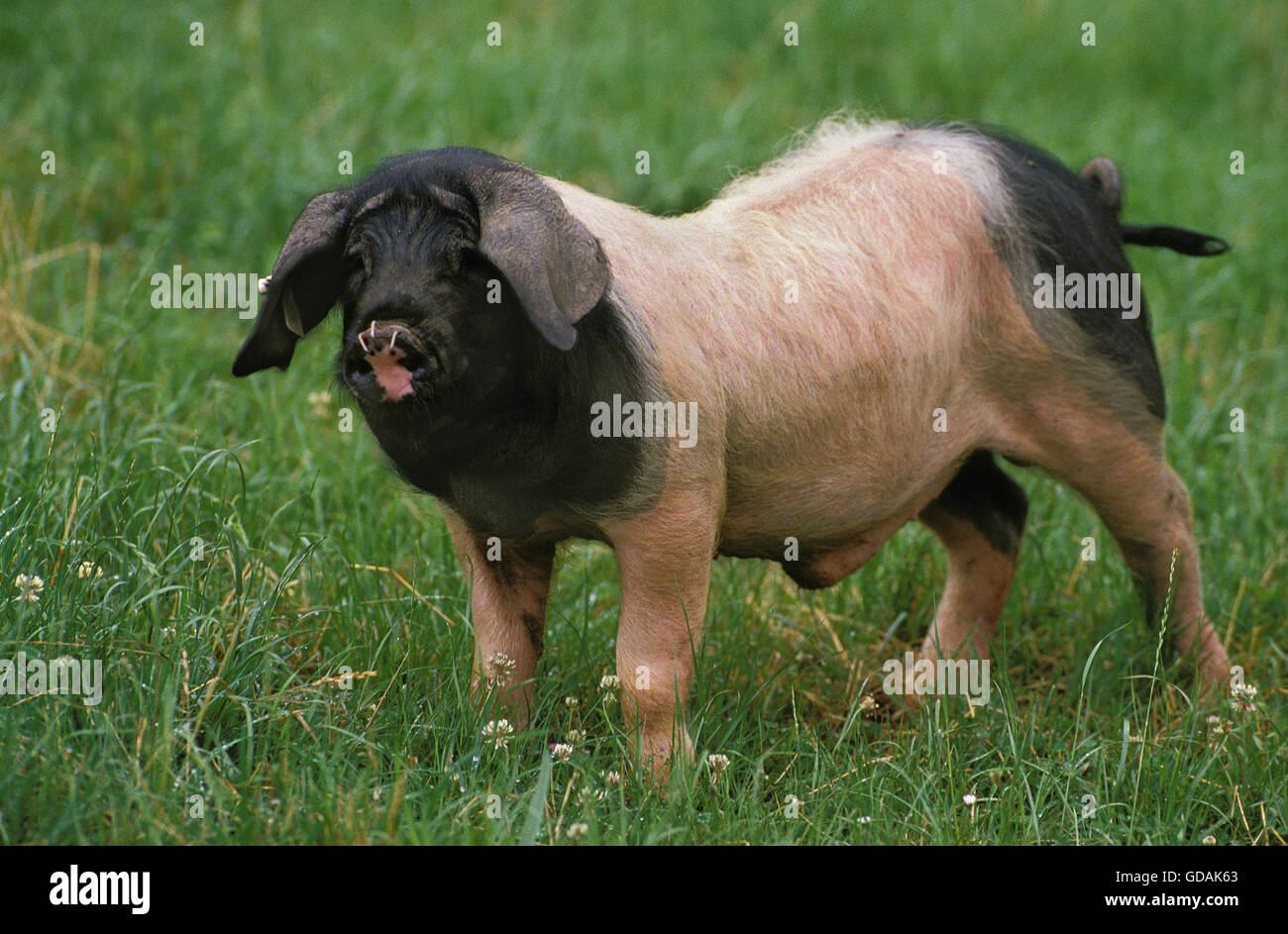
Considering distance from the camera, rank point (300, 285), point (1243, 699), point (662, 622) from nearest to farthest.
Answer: point (300, 285), point (662, 622), point (1243, 699)

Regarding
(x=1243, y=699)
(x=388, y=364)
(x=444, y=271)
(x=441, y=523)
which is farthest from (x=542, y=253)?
(x=1243, y=699)

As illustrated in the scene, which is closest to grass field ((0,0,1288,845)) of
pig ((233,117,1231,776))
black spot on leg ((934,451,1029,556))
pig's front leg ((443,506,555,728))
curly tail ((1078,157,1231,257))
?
pig's front leg ((443,506,555,728))

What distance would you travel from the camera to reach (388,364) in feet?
11.7

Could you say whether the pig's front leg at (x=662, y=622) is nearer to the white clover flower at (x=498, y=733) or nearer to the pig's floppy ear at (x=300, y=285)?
the white clover flower at (x=498, y=733)

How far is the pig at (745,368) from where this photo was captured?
3736 mm

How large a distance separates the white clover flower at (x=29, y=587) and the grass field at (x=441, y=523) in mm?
22

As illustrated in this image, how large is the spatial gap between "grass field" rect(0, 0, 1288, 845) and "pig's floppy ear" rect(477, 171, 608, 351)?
3.82 feet

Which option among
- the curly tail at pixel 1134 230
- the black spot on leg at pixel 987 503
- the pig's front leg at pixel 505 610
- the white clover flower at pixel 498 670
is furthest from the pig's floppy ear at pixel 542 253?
the curly tail at pixel 1134 230

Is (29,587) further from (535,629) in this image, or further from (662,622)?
(662,622)

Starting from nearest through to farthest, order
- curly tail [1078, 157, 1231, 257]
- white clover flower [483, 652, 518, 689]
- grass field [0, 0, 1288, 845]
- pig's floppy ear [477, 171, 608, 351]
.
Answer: pig's floppy ear [477, 171, 608, 351] → grass field [0, 0, 1288, 845] → white clover flower [483, 652, 518, 689] → curly tail [1078, 157, 1231, 257]

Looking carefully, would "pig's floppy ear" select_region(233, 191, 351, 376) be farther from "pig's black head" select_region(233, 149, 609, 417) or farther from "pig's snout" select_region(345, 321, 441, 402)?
"pig's snout" select_region(345, 321, 441, 402)

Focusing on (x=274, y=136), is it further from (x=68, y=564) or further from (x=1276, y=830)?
(x=1276, y=830)

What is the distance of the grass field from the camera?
3.96 meters

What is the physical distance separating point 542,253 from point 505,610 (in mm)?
1251
